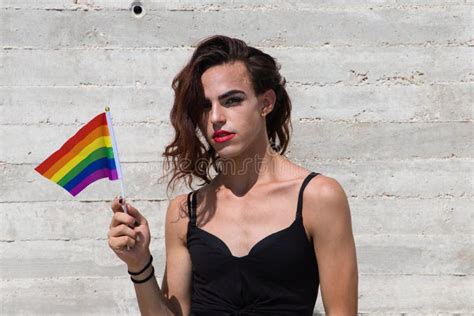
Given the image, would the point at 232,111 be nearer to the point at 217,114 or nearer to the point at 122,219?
the point at 217,114

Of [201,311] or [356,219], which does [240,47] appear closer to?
[201,311]

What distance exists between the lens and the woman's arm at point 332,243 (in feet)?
8.55

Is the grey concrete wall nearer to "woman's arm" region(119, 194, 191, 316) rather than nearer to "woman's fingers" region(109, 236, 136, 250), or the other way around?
"woman's arm" region(119, 194, 191, 316)

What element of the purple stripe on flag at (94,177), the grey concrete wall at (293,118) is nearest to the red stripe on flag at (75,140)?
the purple stripe on flag at (94,177)

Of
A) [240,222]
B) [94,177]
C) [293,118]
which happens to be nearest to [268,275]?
[240,222]

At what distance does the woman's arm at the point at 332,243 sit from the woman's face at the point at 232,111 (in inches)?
10.7

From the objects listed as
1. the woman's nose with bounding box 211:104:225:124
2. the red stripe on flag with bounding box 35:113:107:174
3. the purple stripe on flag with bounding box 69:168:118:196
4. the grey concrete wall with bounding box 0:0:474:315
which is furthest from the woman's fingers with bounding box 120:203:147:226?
the grey concrete wall with bounding box 0:0:474:315

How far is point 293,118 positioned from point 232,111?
4.28 feet

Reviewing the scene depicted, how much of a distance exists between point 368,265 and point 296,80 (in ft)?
2.98

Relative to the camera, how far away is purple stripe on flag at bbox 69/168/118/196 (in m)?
2.76

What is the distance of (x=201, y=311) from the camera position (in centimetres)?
272

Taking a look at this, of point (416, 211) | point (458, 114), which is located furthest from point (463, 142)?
point (416, 211)

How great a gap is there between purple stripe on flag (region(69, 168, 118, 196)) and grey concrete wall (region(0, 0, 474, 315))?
→ 1.18m

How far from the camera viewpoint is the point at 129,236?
8.65 ft
